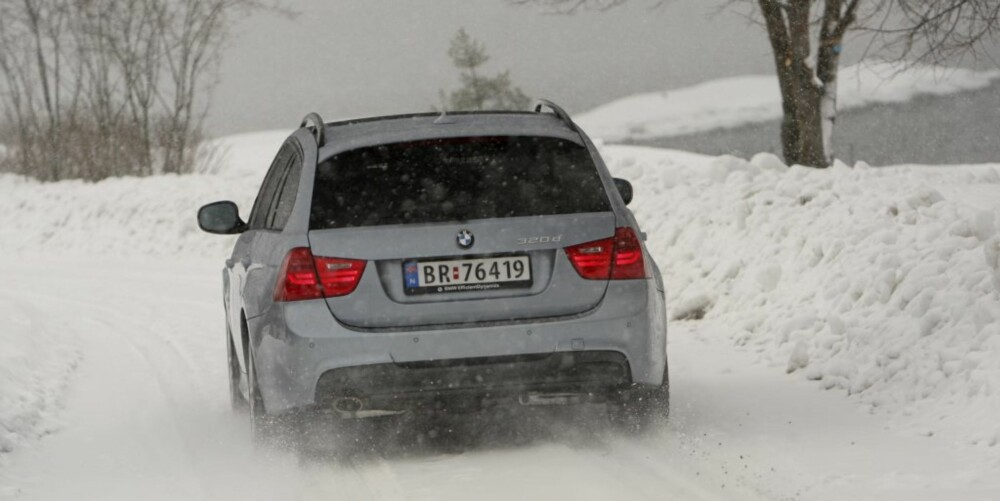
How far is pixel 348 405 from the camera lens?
621 centimetres

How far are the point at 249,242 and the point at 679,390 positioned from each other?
2776mm

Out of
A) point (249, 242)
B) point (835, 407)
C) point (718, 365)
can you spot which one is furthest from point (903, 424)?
point (249, 242)

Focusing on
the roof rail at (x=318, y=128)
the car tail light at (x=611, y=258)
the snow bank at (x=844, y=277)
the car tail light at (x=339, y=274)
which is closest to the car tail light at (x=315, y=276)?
the car tail light at (x=339, y=274)

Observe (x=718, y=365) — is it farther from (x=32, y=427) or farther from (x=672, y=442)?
(x=32, y=427)

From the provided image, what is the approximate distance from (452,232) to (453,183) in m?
0.31

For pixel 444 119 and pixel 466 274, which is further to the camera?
pixel 444 119

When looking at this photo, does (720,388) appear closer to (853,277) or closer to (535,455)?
(853,277)

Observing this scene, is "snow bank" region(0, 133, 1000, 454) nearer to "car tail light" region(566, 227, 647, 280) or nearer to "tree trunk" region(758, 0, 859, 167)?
"car tail light" region(566, 227, 647, 280)

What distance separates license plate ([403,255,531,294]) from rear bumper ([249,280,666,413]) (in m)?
0.18

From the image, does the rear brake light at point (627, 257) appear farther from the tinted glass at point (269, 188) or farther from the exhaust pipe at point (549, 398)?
the tinted glass at point (269, 188)

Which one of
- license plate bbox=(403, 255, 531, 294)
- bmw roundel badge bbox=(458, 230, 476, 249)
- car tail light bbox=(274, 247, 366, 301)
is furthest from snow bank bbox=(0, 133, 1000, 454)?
car tail light bbox=(274, 247, 366, 301)

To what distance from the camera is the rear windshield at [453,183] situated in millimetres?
6277

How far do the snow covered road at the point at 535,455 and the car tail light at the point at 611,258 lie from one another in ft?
2.75

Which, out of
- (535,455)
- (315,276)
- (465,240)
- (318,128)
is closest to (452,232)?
(465,240)
